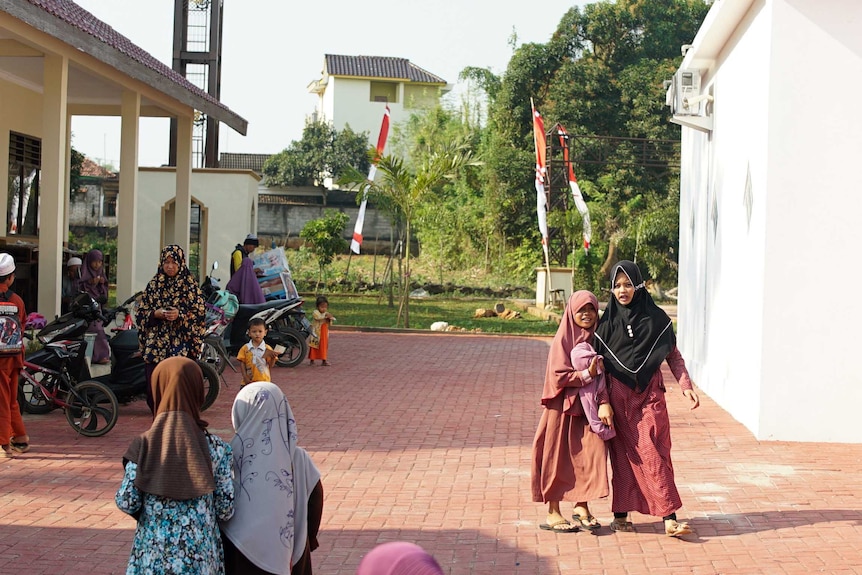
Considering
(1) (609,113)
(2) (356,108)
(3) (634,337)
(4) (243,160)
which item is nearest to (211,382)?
(3) (634,337)

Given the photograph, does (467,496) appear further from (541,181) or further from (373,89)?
(373,89)

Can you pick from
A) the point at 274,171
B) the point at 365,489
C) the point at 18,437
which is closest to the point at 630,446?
the point at 365,489

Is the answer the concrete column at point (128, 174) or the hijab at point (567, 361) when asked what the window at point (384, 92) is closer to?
the concrete column at point (128, 174)

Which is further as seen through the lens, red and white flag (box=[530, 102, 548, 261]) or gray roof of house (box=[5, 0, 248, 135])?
red and white flag (box=[530, 102, 548, 261])

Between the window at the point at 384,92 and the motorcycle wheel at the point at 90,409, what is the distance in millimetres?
49987

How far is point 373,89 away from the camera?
190ft

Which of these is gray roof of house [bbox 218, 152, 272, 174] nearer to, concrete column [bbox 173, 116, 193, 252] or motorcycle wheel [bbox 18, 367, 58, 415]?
concrete column [bbox 173, 116, 193, 252]

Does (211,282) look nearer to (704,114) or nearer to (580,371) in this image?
(704,114)

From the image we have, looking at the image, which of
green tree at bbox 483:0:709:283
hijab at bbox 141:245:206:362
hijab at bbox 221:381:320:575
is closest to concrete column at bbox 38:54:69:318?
hijab at bbox 141:245:206:362

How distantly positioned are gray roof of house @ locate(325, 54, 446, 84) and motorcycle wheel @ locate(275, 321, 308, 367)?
4383cm

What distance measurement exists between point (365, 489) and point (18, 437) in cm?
276

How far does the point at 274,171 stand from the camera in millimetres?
50219

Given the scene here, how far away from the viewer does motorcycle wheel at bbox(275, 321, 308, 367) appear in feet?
47.3

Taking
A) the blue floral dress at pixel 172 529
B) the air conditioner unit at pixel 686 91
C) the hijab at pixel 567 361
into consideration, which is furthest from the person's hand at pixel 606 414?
the air conditioner unit at pixel 686 91
